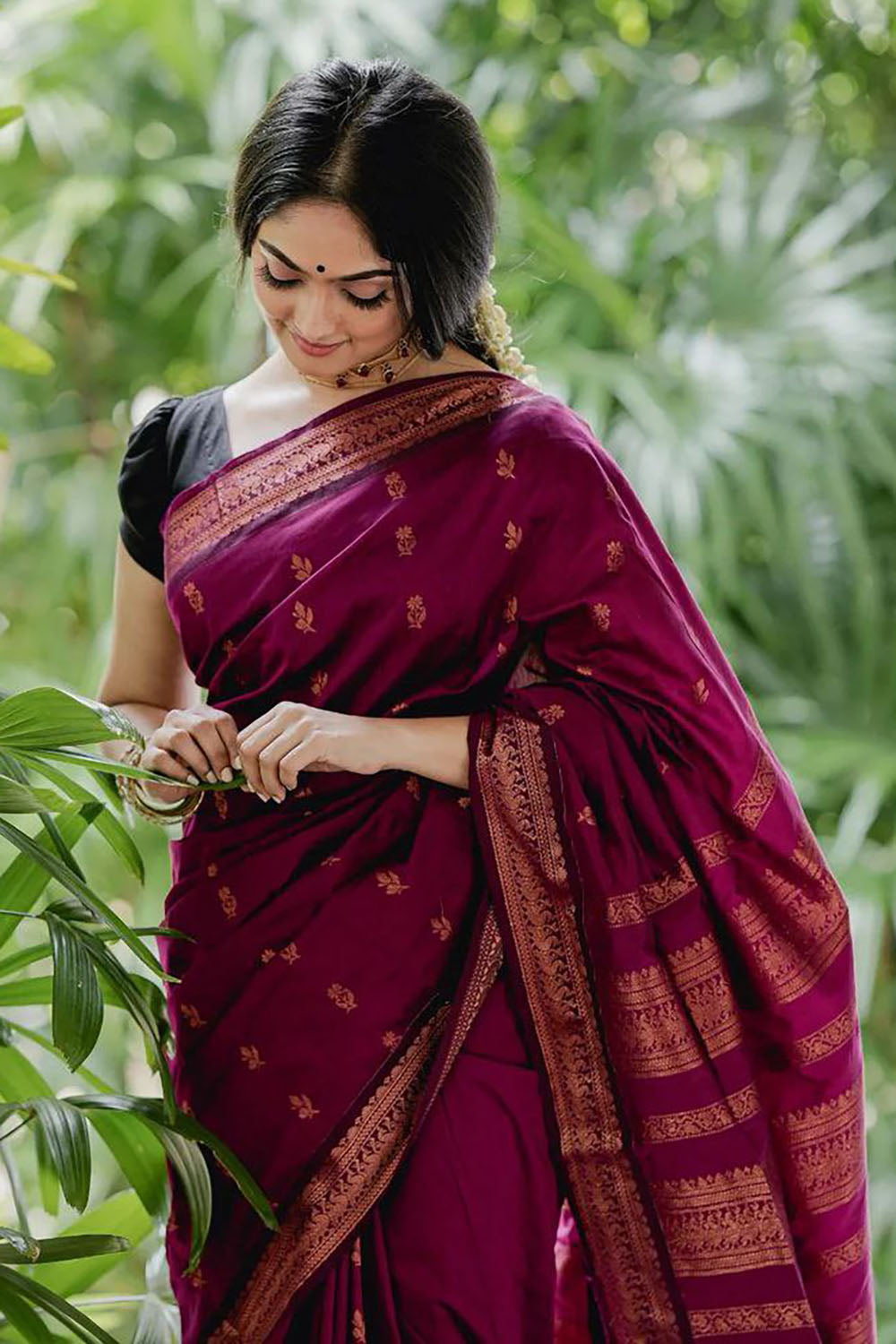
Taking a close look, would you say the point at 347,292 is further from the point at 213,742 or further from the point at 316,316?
the point at 213,742

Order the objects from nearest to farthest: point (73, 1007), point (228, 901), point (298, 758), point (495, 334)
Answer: point (73, 1007), point (298, 758), point (228, 901), point (495, 334)

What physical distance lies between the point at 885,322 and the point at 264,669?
56.4 inches

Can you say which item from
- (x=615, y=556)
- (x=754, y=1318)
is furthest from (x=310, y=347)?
(x=754, y=1318)

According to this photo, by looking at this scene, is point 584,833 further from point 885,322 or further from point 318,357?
point 885,322

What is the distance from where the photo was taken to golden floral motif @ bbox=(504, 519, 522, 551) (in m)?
1.19

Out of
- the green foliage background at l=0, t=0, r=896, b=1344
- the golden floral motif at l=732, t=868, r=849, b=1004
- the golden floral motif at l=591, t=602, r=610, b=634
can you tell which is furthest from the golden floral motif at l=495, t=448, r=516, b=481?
the green foliage background at l=0, t=0, r=896, b=1344

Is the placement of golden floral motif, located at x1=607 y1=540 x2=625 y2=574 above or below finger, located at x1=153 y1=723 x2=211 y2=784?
above

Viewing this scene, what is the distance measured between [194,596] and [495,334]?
0.31 m

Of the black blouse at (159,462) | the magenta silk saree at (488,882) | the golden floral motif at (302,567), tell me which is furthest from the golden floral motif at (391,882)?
the black blouse at (159,462)

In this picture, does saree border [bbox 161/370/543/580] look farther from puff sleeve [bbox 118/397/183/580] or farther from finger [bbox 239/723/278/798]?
finger [bbox 239/723/278/798]

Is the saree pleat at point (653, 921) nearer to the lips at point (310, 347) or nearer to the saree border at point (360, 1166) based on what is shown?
the saree border at point (360, 1166)

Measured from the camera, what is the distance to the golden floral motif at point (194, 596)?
1.22 meters

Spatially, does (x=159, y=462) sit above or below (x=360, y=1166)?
above

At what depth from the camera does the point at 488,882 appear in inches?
46.3
